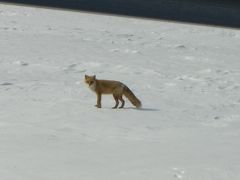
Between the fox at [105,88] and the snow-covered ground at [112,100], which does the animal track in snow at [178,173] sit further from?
the fox at [105,88]

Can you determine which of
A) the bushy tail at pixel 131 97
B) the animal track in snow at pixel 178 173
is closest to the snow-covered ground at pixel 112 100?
the animal track in snow at pixel 178 173

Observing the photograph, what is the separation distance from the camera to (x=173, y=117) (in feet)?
26.2

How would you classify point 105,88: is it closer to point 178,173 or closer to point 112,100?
point 112,100

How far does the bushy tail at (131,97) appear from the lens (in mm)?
8195

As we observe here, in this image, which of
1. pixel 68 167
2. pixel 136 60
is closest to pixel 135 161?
pixel 68 167

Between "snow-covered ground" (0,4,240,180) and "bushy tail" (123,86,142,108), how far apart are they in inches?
6.0

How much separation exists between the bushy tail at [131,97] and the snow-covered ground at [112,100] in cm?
15

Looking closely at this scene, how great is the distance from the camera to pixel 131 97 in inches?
324

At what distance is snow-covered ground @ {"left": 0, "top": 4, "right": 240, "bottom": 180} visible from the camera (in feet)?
19.1

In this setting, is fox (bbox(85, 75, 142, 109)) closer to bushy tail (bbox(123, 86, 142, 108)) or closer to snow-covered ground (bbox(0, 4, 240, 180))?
bushy tail (bbox(123, 86, 142, 108))

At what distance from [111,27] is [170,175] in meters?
9.13

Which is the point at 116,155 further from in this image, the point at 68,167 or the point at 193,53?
the point at 193,53

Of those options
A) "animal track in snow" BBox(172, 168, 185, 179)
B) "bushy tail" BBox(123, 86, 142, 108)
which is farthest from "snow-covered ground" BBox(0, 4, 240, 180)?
"bushy tail" BBox(123, 86, 142, 108)

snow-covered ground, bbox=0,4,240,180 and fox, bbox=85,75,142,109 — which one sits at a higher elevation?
fox, bbox=85,75,142,109
